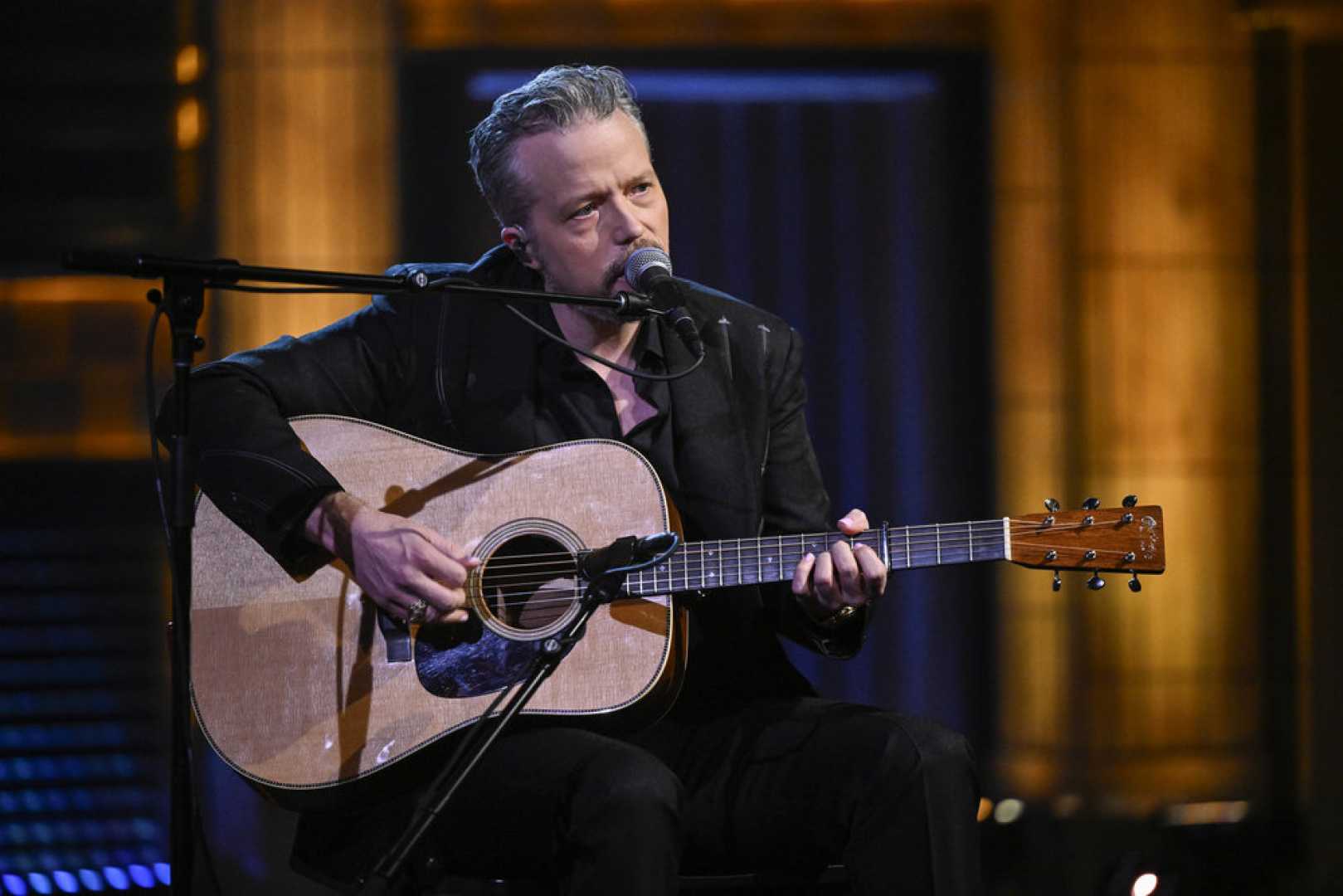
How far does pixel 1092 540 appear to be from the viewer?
2250 millimetres

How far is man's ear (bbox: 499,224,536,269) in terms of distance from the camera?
9.06 feet

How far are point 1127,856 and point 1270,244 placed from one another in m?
2.42

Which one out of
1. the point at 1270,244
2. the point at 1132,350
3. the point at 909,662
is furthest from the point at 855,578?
the point at 1270,244

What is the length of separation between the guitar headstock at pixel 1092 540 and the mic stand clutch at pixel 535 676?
641 millimetres

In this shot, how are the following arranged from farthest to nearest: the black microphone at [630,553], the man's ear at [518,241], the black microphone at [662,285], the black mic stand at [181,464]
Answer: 1. the man's ear at [518,241]
2. the black microphone at [662,285]
3. the black microphone at [630,553]
4. the black mic stand at [181,464]

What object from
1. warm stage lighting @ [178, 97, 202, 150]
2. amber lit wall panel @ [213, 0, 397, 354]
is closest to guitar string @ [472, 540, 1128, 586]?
amber lit wall panel @ [213, 0, 397, 354]

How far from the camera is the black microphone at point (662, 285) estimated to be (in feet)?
7.01

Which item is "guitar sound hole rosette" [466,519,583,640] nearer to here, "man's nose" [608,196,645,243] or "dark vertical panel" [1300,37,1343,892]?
"man's nose" [608,196,645,243]

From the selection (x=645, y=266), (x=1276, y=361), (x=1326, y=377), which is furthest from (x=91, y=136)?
(x=1326, y=377)

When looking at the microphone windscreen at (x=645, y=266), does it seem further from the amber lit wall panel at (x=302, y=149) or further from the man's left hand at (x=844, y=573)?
the amber lit wall panel at (x=302, y=149)

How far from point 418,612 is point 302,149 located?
238cm

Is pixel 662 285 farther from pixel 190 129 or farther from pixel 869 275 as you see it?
pixel 190 129

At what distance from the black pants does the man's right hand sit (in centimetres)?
27

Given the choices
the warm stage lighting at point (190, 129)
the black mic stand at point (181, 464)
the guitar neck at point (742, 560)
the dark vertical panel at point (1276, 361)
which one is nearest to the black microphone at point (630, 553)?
the guitar neck at point (742, 560)
